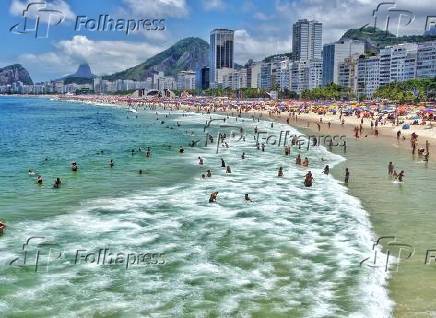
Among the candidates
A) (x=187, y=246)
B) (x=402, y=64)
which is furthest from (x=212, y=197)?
(x=402, y=64)

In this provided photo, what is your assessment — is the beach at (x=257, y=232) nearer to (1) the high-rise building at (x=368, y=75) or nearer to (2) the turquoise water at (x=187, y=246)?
(2) the turquoise water at (x=187, y=246)

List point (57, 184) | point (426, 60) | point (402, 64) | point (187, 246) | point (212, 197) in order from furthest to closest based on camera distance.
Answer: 1. point (402, 64)
2. point (426, 60)
3. point (57, 184)
4. point (212, 197)
5. point (187, 246)

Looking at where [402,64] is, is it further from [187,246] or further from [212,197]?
[187,246]

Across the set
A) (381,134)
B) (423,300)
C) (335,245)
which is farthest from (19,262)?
(381,134)

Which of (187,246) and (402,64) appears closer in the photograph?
(187,246)

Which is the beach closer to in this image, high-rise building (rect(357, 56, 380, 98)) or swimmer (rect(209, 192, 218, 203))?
swimmer (rect(209, 192, 218, 203))

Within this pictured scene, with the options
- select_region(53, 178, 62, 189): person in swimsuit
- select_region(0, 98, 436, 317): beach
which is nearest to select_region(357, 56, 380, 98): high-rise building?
select_region(0, 98, 436, 317): beach

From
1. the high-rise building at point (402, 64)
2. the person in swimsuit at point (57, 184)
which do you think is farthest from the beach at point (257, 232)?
the high-rise building at point (402, 64)
